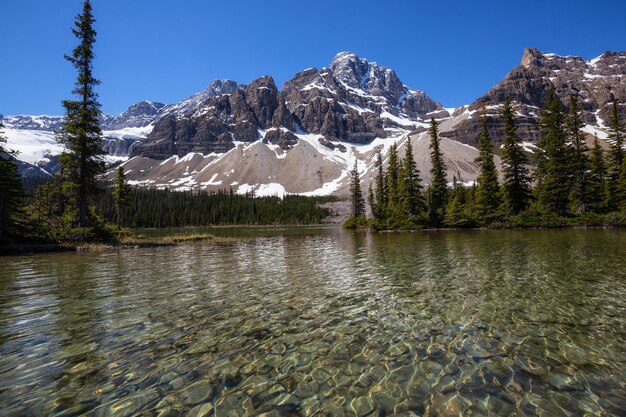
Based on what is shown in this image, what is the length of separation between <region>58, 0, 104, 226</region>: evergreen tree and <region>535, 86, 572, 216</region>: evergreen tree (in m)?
61.7

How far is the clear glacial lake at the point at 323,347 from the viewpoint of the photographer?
4938 millimetres

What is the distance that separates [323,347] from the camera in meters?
7.04

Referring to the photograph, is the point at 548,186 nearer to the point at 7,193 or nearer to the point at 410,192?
the point at 410,192

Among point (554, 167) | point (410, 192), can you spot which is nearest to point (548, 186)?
point (554, 167)

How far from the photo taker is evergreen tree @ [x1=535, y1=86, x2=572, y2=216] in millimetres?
49156

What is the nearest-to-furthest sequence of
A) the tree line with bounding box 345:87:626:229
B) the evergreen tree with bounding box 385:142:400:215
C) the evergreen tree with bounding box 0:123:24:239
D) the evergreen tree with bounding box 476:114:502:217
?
1. the evergreen tree with bounding box 0:123:24:239
2. the tree line with bounding box 345:87:626:229
3. the evergreen tree with bounding box 476:114:502:217
4. the evergreen tree with bounding box 385:142:400:215

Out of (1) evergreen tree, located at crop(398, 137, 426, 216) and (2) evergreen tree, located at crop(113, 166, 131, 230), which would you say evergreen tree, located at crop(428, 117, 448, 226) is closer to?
(1) evergreen tree, located at crop(398, 137, 426, 216)

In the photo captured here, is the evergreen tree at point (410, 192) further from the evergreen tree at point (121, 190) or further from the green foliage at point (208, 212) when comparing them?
the green foliage at point (208, 212)

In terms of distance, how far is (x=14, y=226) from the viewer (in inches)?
1216

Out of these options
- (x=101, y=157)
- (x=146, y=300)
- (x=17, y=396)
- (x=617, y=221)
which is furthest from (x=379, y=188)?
(x=17, y=396)

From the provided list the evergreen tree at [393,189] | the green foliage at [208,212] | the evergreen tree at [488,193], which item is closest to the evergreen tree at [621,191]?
the evergreen tree at [488,193]

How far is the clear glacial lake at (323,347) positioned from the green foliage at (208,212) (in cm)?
15127

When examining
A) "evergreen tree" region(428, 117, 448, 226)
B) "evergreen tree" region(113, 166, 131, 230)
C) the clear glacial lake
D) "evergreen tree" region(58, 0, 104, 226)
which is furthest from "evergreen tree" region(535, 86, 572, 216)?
"evergreen tree" region(113, 166, 131, 230)

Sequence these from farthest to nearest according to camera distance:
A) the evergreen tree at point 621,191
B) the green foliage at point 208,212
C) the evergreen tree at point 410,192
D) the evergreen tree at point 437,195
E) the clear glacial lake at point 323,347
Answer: the green foliage at point 208,212, the evergreen tree at point 410,192, the evergreen tree at point 437,195, the evergreen tree at point 621,191, the clear glacial lake at point 323,347
